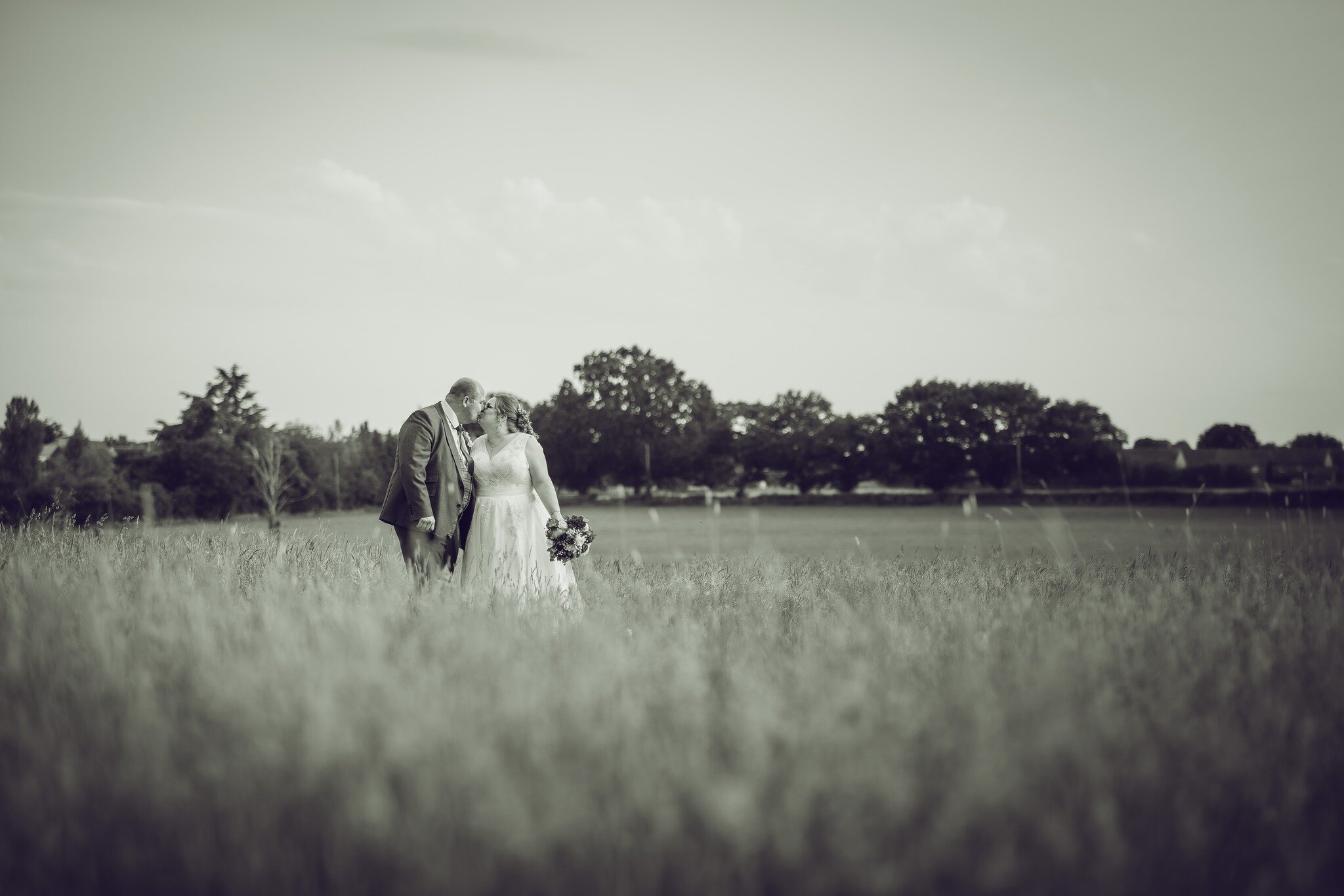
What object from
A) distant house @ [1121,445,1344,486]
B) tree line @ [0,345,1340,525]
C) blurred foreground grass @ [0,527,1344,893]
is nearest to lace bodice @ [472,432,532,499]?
blurred foreground grass @ [0,527,1344,893]

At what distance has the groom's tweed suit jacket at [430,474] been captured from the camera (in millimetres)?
8242

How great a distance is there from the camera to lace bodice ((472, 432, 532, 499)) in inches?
329

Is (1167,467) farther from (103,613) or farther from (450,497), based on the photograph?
(103,613)

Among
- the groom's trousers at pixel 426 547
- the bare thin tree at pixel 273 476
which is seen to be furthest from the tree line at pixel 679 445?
the groom's trousers at pixel 426 547

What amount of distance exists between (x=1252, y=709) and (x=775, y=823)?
9.11ft

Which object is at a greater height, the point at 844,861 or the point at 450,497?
the point at 450,497

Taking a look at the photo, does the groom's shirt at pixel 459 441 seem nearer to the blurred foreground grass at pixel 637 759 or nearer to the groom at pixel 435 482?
the groom at pixel 435 482

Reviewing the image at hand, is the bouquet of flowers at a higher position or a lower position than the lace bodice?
lower

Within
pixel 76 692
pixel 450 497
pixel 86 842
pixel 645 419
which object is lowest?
pixel 86 842

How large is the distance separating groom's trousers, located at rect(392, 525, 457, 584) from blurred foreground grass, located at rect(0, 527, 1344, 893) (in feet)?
10.8

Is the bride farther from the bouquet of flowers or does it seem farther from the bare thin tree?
the bare thin tree

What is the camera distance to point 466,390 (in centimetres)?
857

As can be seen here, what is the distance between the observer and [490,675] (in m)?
3.78

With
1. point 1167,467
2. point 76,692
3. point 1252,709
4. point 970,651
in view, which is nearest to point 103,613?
point 76,692
